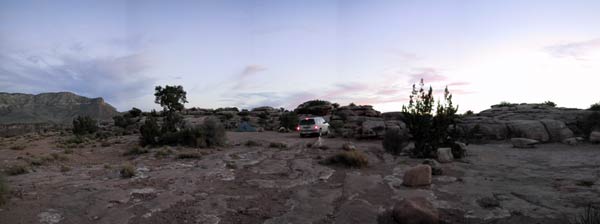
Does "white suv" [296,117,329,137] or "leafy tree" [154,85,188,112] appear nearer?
"white suv" [296,117,329,137]

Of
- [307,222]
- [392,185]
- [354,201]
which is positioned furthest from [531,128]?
[307,222]

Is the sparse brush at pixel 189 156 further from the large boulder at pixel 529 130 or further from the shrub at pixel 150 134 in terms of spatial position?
the large boulder at pixel 529 130

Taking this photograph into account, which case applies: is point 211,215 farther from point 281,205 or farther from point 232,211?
point 281,205

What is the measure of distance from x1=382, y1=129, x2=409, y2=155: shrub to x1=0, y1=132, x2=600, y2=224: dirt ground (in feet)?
10.7

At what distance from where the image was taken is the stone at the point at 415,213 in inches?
274

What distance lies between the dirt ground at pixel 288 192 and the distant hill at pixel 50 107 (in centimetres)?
9274

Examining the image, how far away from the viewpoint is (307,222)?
7.52 m

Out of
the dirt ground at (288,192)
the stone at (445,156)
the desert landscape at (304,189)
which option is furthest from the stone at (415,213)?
the stone at (445,156)

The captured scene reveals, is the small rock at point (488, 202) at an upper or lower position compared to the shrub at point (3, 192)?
lower

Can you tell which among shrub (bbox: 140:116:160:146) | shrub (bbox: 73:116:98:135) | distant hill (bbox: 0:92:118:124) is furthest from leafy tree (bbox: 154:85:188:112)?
distant hill (bbox: 0:92:118:124)

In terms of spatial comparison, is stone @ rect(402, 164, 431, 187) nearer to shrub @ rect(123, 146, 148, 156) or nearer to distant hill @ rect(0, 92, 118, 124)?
shrub @ rect(123, 146, 148, 156)

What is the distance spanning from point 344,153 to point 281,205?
251 inches

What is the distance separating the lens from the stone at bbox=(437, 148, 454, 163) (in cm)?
1560

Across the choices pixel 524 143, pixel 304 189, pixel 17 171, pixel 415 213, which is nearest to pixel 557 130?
pixel 524 143
